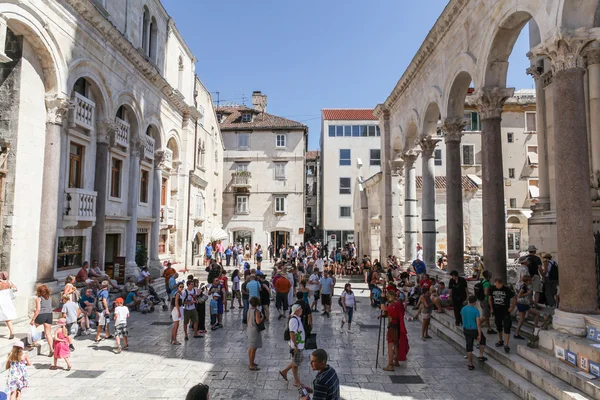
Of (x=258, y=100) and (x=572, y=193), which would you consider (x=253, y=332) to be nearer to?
(x=572, y=193)

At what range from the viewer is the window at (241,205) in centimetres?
3606

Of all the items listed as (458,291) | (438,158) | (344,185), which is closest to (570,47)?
(458,291)

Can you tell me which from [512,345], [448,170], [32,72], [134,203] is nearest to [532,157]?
[448,170]

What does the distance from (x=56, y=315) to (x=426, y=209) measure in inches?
544

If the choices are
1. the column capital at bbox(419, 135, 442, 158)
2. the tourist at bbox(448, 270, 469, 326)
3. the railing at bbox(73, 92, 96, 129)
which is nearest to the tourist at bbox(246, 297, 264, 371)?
the tourist at bbox(448, 270, 469, 326)

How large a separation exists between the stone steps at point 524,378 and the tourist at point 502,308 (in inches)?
9.7

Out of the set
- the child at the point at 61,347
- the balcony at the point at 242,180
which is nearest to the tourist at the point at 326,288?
the child at the point at 61,347

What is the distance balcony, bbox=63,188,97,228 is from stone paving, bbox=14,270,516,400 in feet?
14.8

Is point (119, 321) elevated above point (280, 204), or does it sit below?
below

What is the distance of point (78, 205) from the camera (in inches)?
522

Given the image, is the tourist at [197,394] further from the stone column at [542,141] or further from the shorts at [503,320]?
the stone column at [542,141]

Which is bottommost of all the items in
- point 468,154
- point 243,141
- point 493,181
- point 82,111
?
point 493,181

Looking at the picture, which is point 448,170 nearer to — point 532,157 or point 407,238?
point 407,238

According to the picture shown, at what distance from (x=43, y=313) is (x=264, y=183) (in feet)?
92.0
